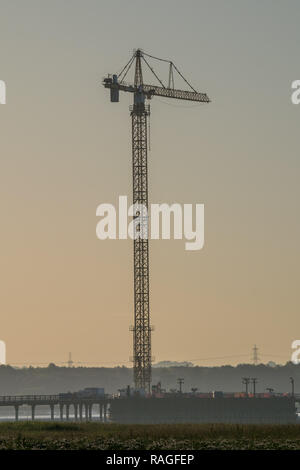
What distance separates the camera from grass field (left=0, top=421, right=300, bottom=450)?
295 ft

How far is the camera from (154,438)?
318 ft

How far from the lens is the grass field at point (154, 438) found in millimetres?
89775

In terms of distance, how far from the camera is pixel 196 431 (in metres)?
104
